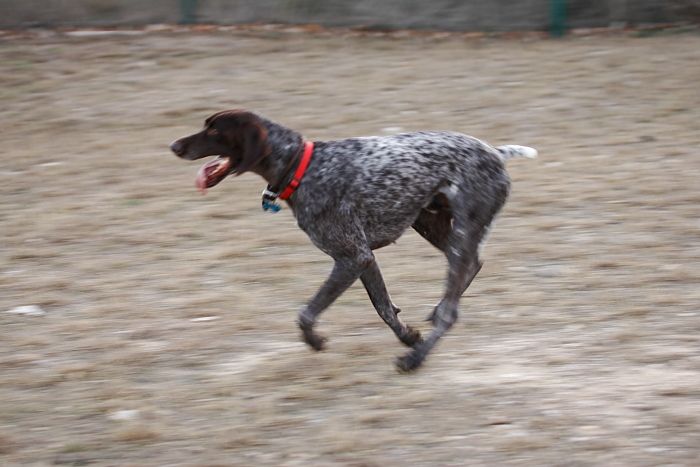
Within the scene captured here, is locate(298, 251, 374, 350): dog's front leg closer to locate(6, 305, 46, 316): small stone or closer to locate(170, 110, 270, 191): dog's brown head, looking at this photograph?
locate(170, 110, 270, 191): dog's brown head

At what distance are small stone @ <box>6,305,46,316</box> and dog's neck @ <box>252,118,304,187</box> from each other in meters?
1.91

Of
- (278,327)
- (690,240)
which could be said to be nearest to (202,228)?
(278,327)

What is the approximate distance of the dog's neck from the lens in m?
5.37

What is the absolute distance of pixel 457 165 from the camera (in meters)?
5.47

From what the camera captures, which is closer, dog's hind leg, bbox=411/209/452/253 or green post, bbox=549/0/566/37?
dog's hind leg, bbox=411/209/452/253

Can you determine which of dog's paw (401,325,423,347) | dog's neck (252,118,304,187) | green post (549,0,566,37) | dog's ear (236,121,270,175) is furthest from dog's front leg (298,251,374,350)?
green post (549,0,566,37)

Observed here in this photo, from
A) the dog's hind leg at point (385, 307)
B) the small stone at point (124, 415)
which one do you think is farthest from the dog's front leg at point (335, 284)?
the small stone at point (124, 415)

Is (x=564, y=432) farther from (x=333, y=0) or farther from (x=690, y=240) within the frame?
(x=333, y=0)

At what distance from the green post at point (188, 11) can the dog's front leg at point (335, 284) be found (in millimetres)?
8975

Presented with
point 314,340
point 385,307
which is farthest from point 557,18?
point 314,340

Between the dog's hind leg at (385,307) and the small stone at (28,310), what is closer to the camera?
the dog's hind leg at (385,307)

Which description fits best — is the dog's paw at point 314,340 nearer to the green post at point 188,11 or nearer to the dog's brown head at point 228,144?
the dog's brown head at point 228,144

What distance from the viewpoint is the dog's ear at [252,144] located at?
529cm

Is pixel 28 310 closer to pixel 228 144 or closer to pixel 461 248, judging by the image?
pixel 228 144
